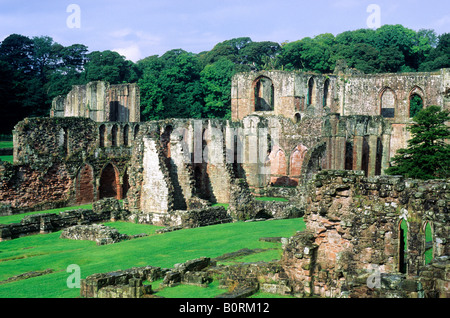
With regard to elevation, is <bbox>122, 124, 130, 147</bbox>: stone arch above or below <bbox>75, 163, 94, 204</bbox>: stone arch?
above

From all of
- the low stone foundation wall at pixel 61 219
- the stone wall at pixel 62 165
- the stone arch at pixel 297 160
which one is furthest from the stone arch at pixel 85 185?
the stone arch at pixel 297 160

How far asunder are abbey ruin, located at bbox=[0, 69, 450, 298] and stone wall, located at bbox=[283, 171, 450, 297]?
2 cm

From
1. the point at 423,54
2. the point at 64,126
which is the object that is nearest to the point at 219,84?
the point at 423,54

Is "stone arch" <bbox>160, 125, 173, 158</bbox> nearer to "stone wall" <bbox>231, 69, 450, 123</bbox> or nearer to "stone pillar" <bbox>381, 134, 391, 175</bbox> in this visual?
"stone wall" <bbox>231, 69, 450, 123</bbox>

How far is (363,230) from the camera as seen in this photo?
461 inches

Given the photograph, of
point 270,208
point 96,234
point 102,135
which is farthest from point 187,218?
point 102,135

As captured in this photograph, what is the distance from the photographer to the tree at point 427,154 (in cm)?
2444

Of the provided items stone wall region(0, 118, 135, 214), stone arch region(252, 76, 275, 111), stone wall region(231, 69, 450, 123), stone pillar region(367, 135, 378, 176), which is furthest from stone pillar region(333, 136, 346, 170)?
stone wall region(0, 118, 135, 214)

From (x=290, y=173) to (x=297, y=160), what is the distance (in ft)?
3.51

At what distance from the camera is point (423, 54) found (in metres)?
70.6

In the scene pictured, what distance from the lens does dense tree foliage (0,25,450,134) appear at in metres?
54.2

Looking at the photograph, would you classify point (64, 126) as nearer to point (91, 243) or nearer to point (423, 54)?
point (91, 243)

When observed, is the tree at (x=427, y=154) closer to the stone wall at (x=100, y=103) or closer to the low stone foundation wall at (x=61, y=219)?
the low stone foundation wall at (x=61, y=219)

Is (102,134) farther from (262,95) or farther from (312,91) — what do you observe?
(312,91)
